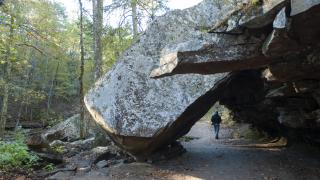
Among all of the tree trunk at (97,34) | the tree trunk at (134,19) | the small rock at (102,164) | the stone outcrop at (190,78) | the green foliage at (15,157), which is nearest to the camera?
the stone outcrop at (190,78)

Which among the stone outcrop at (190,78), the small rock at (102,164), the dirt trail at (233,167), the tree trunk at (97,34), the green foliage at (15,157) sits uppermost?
the tree trunk at (97,34)

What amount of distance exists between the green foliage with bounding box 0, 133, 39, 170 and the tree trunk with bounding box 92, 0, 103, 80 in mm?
5935

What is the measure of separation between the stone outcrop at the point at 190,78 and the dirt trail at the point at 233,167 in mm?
1026

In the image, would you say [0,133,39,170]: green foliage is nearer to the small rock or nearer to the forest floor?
the forest floor

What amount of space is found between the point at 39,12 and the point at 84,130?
9672 millimetres

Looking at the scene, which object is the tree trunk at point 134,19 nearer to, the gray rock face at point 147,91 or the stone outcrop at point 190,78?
the stone outcrop at point 190,78

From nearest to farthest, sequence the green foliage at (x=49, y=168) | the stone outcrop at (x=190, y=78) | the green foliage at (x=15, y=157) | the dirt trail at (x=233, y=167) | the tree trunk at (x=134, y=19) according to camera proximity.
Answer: the stone outcrop at (x=190, y=78), the dirt trail at (x=233, y=167), the green foliage at (x=15, y=157), the green foliage at (x=49, y=168), the tree trunk at (x=134, y=19)

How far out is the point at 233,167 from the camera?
1235 centimetres

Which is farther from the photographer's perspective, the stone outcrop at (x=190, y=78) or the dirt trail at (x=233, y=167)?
the dirt trail at (x=233, y=167)

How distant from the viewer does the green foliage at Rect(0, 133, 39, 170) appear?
11406 millimetres

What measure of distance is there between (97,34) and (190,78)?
6.88 meters

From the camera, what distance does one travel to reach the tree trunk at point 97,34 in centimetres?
1764

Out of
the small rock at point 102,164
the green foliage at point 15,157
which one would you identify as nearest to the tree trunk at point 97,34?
the small rock at point 102,164

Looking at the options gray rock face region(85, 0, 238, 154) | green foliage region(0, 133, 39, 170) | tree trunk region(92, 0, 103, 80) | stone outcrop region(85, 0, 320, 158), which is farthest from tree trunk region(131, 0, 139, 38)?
green foliage region(0, 133, 39, 170)
